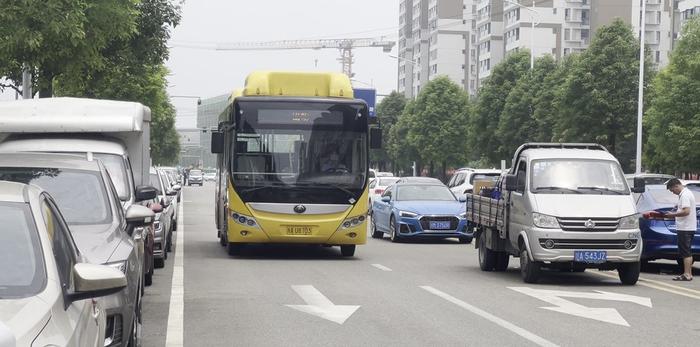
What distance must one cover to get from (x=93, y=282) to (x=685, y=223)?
1386 centimetres

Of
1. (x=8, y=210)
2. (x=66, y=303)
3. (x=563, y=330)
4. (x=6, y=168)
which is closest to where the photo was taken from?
(x=66, y=303)

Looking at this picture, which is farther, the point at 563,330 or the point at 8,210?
the point at 563,330

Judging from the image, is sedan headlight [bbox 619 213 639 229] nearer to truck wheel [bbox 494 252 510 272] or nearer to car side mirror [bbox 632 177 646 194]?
car side mirror [bbox 632 177 646 194]

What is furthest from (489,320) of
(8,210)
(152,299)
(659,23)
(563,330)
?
(659,23)

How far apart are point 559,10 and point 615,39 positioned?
66.2m

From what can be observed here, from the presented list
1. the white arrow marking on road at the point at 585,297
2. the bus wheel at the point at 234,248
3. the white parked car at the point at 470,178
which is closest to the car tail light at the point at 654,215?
the white arrow marking on road at the point at 585,297

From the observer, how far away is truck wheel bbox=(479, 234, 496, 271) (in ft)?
62.5

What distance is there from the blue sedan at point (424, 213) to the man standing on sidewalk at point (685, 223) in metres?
8.99

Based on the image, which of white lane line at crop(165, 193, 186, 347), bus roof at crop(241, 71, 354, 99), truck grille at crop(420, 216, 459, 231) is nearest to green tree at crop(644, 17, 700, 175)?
truck grille at crop(420, 216, 459, 231)

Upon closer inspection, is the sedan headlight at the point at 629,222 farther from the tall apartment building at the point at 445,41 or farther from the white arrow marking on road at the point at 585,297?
the tall apartment building at the point at 445,41

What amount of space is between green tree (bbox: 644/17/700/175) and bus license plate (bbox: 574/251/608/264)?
30697 millimetres

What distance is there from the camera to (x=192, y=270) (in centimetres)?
1847

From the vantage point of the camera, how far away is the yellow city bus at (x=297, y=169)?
20.3m

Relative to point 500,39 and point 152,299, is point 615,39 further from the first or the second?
point 500,39
